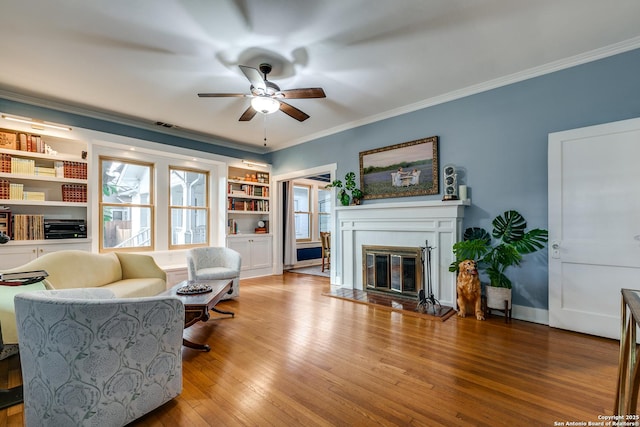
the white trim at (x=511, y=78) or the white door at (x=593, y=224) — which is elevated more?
the white trim at (x=511, y=78)

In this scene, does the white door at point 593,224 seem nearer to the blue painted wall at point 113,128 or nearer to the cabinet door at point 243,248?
the cabinet door at point 243,248

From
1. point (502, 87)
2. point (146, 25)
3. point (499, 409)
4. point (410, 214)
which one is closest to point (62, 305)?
point (146, 25)

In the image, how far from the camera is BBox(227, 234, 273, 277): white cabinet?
18.8ft

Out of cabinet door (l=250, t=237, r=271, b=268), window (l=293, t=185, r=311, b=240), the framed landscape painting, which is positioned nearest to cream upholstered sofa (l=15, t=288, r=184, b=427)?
the framed landscape painting

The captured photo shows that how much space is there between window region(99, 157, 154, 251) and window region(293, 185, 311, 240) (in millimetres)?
3487

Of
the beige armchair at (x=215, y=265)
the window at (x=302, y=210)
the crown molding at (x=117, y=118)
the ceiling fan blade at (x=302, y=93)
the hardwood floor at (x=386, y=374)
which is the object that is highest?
the crown molding at (x=117, y=118)

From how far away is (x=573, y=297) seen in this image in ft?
9.45

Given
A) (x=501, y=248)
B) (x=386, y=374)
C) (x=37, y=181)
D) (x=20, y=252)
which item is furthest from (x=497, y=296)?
(x=37, y=181)

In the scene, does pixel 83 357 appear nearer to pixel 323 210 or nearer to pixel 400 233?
pixel 400 233

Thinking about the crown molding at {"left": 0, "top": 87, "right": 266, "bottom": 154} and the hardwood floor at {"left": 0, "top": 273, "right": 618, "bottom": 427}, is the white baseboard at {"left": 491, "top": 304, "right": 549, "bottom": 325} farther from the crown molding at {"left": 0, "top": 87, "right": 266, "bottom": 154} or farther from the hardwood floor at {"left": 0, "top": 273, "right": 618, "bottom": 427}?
the crown molding at {"left": 0, "top": 87, "right": 266, "bottom": 154}

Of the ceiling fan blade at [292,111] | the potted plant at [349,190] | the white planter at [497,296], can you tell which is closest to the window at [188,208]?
the potted plant at [349,190]

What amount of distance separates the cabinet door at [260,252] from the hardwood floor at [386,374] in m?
2.67

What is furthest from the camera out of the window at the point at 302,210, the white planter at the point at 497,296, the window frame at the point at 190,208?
the window at the point at 302,210

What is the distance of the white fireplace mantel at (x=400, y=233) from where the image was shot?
3701 millimetres
